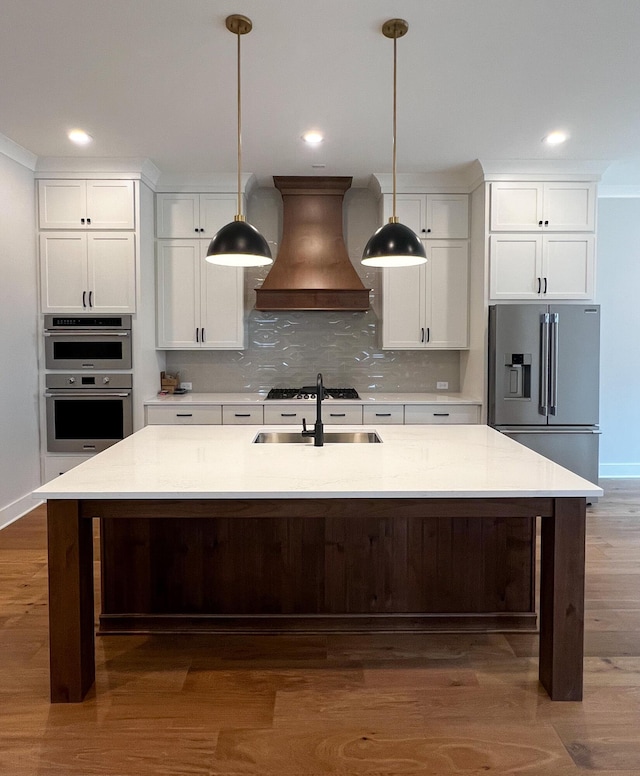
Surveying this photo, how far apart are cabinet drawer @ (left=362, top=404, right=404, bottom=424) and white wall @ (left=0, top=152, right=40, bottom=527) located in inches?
102

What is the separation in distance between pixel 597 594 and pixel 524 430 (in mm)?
1642

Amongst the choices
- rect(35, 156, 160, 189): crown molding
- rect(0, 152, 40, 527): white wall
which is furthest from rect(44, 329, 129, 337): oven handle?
rect(35, 156, 160, 189): crown molding

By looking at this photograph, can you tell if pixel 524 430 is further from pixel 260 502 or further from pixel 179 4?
pixel 179 4

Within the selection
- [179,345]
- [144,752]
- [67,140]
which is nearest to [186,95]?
[67,140]

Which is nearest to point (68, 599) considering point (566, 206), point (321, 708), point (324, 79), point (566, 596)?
point (321, 708)

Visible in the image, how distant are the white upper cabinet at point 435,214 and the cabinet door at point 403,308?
313 millimetres

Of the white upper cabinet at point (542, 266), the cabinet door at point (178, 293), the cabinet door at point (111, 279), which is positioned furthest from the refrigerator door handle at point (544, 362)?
the cabinet door at point (111, 279)

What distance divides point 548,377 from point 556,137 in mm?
1705

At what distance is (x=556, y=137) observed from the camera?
3916 millimetres

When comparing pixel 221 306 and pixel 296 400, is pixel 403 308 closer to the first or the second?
pixel 296 400

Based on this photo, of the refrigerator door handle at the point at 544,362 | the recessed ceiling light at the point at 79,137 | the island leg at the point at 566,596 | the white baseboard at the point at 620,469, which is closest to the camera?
the island leg at the point at 566,596

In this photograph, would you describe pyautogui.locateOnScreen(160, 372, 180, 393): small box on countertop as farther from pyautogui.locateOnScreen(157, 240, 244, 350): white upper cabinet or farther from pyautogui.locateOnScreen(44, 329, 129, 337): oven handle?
pyautogui.locateOnScreen(44, 329, 129, 337): oven handle

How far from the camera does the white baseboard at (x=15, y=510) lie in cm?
399

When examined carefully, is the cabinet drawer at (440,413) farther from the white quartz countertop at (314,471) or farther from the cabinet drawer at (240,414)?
the white quartz countertop at (314,471)
